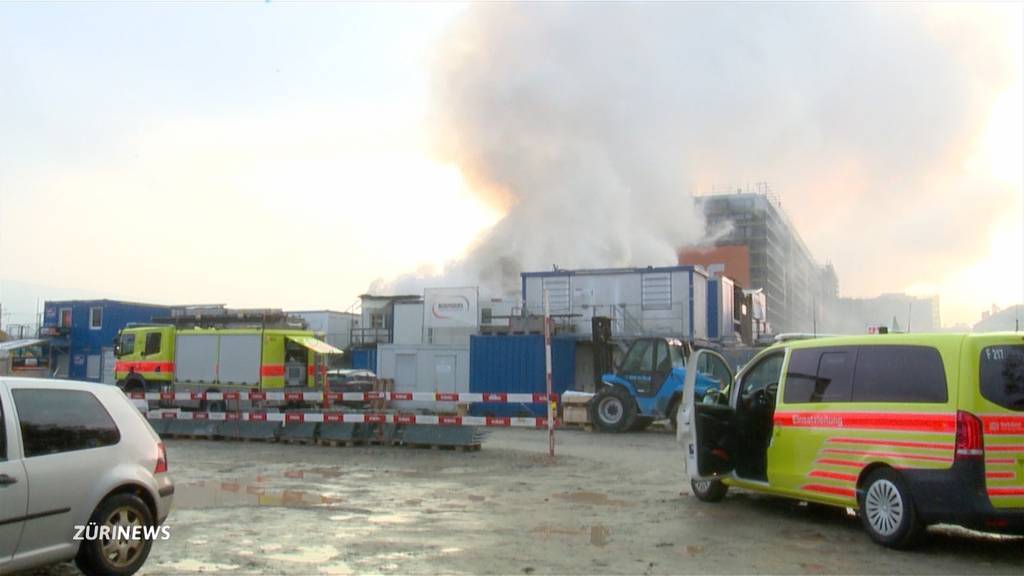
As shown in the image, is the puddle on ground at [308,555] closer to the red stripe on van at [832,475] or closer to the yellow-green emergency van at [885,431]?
the yellow-green emergency van at [885,431]

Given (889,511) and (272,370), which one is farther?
(272,370)

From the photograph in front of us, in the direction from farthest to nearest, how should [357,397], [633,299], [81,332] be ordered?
[81,332] → [633,299] → [357,397]

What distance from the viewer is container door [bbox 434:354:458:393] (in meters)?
28.6

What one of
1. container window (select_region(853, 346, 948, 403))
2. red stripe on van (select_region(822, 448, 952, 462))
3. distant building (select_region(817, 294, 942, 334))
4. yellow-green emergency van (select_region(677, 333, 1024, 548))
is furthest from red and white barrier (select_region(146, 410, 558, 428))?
distant building (select_region(817, 294, 942, 334))

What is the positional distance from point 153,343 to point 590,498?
55.4 feet

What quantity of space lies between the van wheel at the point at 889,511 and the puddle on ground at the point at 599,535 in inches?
89.0

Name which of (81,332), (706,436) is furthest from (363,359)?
(706,436)

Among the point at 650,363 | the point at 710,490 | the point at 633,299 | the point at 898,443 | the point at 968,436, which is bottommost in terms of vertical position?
the point at 710,490

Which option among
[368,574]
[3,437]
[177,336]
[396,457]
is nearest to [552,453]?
[396,457]

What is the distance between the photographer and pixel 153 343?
2323cm

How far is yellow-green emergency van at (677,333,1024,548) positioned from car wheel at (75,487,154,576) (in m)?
5.51

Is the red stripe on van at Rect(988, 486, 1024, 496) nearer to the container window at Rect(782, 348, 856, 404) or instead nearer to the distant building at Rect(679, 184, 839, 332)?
the container window at Rect(782, 348, 856, 404)

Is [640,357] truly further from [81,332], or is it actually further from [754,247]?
[754,247]

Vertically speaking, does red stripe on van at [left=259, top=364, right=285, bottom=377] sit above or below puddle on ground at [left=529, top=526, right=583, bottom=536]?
above
